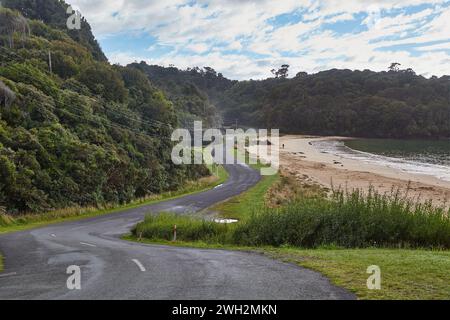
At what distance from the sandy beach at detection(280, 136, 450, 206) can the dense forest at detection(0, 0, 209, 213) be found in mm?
17425

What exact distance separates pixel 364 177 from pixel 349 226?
4544 cm

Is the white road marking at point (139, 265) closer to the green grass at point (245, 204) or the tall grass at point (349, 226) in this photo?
the tall grass at point (349, 226)

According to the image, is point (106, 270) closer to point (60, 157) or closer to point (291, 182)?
point (60, 157)

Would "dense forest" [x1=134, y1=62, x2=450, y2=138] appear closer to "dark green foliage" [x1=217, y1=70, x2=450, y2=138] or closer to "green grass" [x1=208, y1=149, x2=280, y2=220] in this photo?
"dark green foliage" [x1=217, y1=70, x2=450, y2=138]

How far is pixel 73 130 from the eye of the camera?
149 ft

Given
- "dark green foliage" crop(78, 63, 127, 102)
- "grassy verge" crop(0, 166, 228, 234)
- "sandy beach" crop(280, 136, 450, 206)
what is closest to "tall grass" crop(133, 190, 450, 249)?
"grassy verge" crop(0, 166, 228, 234)

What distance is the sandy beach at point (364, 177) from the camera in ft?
159

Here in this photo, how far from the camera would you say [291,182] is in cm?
5541

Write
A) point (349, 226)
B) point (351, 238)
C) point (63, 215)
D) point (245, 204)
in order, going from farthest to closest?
1. point (245, 204)
2. point (63, 215)
3. point (349, 226)
4. point (351, 238)

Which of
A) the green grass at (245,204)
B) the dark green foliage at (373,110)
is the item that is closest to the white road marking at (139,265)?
the green grass at (245,204)

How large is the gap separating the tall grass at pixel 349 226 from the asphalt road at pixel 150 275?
4073 millimetres

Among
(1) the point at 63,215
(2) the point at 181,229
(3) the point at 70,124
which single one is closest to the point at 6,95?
(3) the point at 70,124

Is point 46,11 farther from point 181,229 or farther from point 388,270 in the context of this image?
point 388,270
